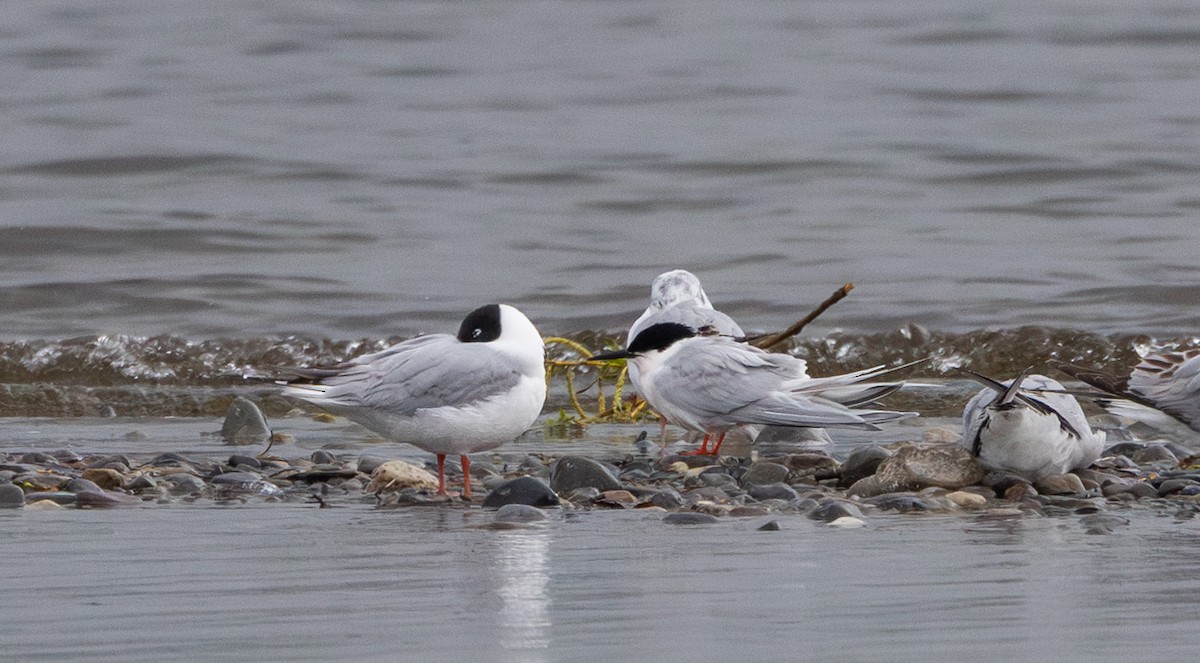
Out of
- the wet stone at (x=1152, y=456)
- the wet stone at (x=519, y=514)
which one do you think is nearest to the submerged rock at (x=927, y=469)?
the wet stone at (x=519, y=514)

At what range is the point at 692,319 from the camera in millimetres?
7453

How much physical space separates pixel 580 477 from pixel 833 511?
38.7 inches

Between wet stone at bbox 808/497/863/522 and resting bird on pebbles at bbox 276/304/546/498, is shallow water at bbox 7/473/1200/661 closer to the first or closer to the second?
wet stone at bbox 808/497/863/522

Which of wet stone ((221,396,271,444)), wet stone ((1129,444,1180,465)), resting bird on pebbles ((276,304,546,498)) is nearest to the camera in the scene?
resting bird on pebbles ((276,304,546,498))

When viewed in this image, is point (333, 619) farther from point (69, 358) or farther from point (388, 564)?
point (69, 358)

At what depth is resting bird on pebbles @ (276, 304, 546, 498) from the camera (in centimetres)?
534

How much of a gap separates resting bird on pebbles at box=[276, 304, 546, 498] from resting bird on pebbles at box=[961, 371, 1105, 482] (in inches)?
57.3

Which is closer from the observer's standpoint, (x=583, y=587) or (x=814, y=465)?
(x=583, y=587)

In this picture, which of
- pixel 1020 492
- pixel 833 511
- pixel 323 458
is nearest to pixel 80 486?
pixel 323 458

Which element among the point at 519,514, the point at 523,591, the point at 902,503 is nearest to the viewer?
the point at 523,591

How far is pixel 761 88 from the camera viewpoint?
19.2 metres

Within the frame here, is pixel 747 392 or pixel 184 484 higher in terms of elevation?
pixel 747 392

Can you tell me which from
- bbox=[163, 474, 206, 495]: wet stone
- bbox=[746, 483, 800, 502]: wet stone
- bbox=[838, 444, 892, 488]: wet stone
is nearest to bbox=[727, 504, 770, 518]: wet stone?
bbox=[746, 483, 800, 502]: wet stone

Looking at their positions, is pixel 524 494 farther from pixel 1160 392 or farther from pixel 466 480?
pixel 1160 392
